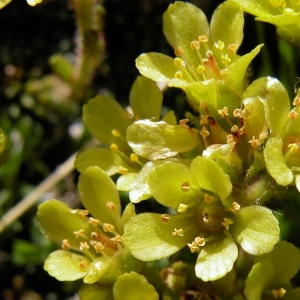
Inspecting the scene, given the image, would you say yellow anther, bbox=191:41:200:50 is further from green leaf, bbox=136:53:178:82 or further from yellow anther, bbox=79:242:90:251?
yellow anther, bbox=79:242:90:251

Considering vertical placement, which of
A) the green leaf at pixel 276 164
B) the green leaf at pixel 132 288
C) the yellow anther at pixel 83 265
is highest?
the green leaf at pixel 276 164

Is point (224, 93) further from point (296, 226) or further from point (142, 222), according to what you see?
point (296, 226)

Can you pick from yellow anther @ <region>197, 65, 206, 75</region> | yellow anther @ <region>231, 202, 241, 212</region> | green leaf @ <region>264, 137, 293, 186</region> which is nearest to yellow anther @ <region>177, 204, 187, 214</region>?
yellow anther @ <region>231, 202, 241, 212</region>

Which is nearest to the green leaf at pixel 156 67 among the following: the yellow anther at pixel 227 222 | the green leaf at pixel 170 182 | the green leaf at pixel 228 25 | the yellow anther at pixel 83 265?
the green leaf at pixel 228 25

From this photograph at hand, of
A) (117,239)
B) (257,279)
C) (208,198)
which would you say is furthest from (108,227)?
(257,279)

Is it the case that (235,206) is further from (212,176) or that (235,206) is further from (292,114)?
(292,114)

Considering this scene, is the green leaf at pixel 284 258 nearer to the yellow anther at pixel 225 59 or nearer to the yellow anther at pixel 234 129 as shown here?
the yellow anther at pixel 234 129
